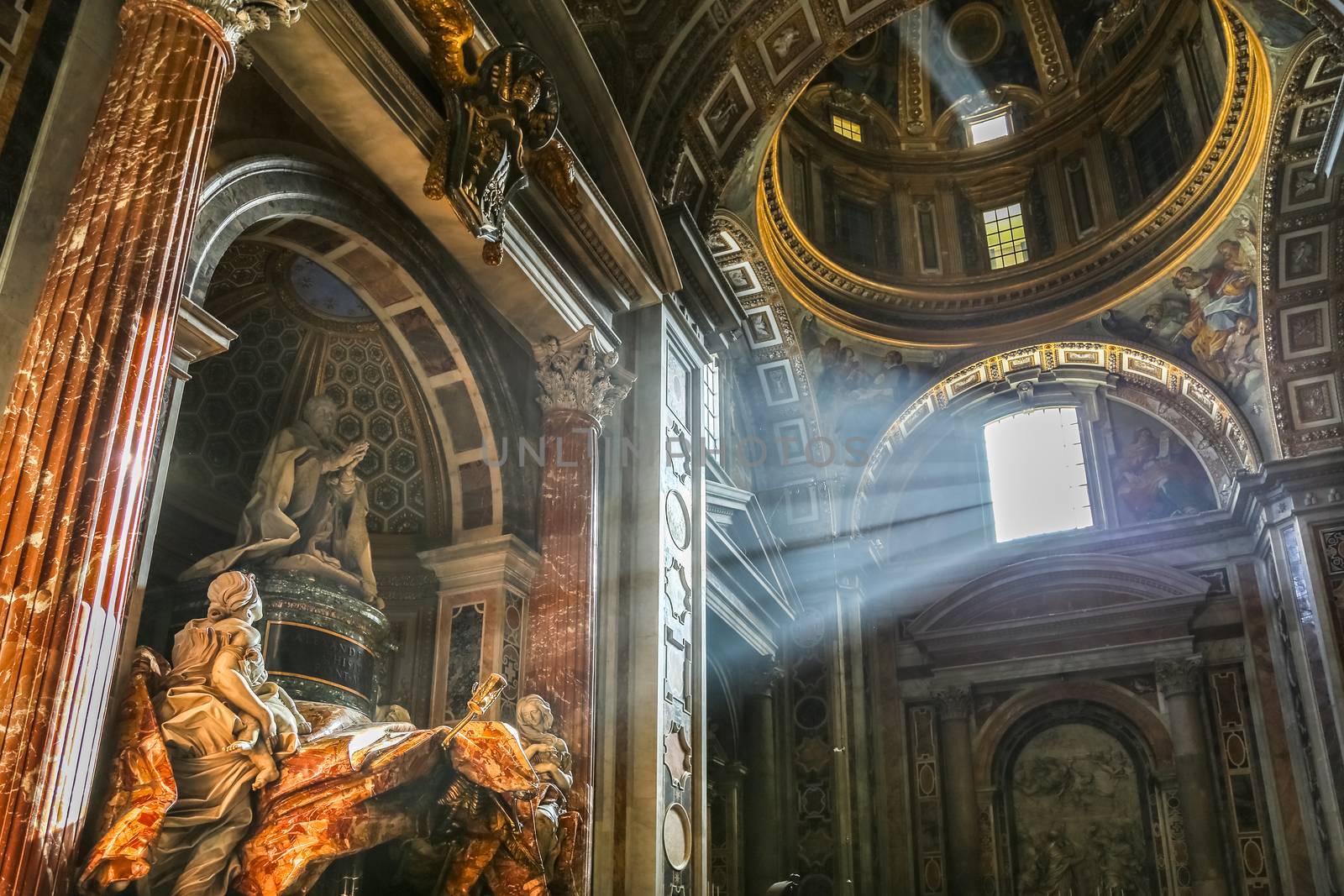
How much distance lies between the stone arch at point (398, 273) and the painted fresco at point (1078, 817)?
837 centimetres

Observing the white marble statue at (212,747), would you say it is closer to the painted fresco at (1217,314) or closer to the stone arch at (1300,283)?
the stone arch at (1300,283)

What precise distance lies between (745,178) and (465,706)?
7.99m

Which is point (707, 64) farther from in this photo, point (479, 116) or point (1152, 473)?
point (1152, 473)

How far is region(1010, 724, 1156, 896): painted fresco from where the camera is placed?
13.2 meters

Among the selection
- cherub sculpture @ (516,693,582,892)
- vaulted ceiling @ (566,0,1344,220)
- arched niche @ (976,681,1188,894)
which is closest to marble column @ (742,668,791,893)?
arched niche @ (976,681,1188,894)

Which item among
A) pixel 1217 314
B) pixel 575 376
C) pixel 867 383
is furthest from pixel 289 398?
pixel 1217 314

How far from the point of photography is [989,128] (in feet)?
57.1

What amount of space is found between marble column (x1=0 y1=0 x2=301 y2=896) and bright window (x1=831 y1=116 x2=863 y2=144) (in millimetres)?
13147

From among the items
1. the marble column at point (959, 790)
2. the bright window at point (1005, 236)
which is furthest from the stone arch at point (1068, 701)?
the bright window at point (1005, 236)

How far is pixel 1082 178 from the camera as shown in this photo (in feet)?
53.0

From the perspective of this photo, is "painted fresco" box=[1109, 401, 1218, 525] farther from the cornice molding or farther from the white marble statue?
the white marble statue

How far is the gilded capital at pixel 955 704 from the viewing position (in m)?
14.6

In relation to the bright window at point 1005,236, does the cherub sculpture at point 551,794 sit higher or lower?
lower

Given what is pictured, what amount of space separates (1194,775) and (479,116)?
1081 cm
